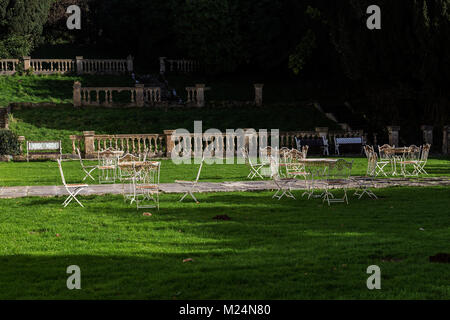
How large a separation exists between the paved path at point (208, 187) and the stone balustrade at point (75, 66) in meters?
23.5

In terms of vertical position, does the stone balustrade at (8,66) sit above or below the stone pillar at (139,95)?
above

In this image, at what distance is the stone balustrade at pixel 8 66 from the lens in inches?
1415

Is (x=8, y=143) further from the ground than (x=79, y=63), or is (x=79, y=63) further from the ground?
(x=79, y=63)

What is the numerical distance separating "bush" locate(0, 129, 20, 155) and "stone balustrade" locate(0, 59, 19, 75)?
485 inches

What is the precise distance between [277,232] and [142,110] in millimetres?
22574

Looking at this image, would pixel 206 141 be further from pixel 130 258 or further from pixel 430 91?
Result: pixel 130 258

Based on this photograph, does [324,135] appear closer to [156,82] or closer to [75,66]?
[156,82]

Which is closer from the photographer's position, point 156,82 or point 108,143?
point 108,143

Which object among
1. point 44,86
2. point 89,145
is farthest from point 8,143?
point 44,86

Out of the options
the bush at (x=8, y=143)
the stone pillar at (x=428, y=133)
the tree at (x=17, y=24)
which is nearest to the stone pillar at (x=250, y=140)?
the stone pillar at (x=428, y=133)

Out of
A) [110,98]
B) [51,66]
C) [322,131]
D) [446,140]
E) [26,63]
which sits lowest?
[446,140]

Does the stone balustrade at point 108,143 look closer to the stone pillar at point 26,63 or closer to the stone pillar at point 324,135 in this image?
the stone pillar at point 324,135

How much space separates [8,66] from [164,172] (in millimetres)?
23475

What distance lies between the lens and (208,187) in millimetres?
14727
